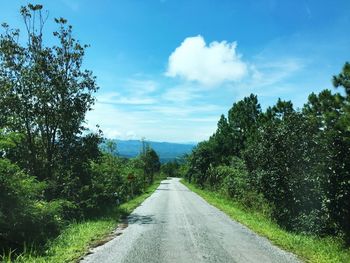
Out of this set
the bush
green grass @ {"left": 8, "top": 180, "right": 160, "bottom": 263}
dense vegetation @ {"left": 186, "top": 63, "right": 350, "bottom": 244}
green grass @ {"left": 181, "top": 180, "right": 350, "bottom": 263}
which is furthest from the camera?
dense vegetation @ {"left": 186, "top": 63, "right": 350, "bottom": 244}

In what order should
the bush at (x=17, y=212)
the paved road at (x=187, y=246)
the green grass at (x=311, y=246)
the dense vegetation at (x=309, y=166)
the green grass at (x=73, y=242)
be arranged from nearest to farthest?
1. the green grass at (x=73, y=242)
2. the paved road at (x=187, y=246)
3. the bush at (x=17, y=212)
4. the green grass at (x=311, y=246)
5. the dense vegetation at (x=309, y=166)

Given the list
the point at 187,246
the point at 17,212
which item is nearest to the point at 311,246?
the point at 187,246

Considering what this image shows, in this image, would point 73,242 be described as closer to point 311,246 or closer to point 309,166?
point 311,246

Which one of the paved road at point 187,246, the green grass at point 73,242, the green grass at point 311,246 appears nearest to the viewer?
the green grass at point 73,242

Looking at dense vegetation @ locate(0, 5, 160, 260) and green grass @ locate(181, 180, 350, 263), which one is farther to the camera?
dense vegetation @ locate(0, 5, 160, 260)

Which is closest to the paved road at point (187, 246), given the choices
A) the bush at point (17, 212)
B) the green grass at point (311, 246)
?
the green grass at point (311, 246)

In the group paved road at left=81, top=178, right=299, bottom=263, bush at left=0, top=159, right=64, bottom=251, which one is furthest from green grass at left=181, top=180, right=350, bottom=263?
bush at left=0, top=159, right=64, bottom=251

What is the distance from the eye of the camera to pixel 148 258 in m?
10.7

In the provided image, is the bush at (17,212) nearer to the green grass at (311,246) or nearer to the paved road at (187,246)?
the paved road at (187,246)

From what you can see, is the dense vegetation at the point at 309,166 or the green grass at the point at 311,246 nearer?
the green grass at the point at 311,246

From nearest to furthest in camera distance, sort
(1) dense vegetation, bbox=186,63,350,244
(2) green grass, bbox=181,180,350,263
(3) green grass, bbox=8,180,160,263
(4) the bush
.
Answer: (3) green grass, bbox=8,180,160,263 → (4) the bush → (2) green grass, bbox=181,180,350,263 → (1) dense vegetation, bbox=186,63,350,244

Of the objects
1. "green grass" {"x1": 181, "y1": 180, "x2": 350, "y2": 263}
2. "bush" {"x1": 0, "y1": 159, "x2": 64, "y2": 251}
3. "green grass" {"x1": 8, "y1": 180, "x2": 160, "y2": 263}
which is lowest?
"green grass" {"x1": 181, "y1": 180, "x2": 350, "y2": 263}

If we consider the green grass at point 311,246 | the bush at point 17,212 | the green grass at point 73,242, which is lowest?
the green grass at point 311,246

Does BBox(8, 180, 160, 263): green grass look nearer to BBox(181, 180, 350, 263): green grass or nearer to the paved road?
the paved road
